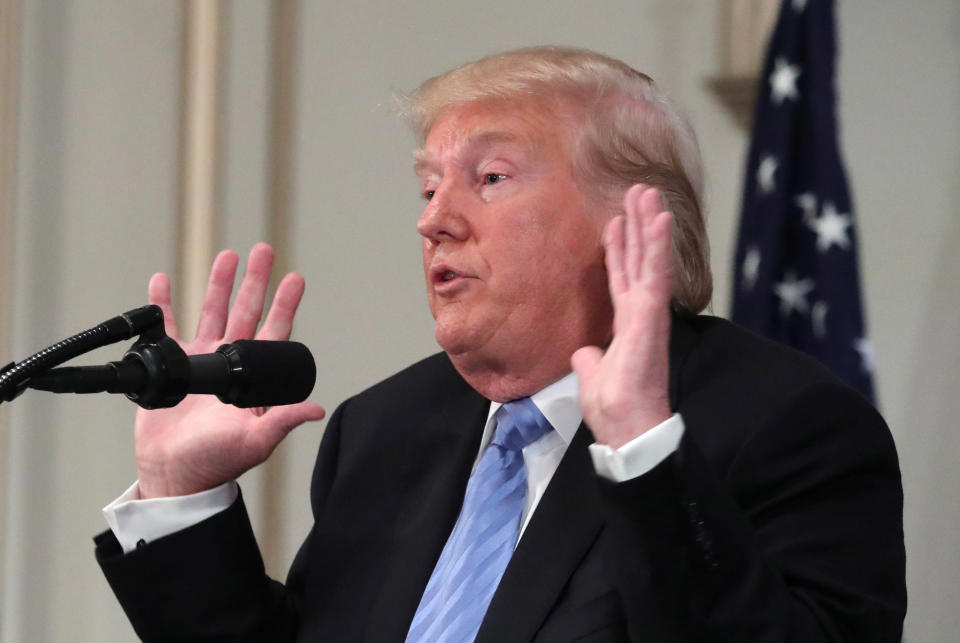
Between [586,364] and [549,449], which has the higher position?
[586,364]

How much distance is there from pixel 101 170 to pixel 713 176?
5.98ft

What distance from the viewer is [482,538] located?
180cm

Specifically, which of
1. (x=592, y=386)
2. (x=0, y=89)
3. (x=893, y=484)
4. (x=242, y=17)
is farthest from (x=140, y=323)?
(x=242, y=17)

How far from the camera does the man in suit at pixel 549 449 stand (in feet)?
4.71

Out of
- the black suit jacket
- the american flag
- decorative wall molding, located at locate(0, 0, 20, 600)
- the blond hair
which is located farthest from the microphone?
the american flag

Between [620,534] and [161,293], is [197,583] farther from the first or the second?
[620,534]

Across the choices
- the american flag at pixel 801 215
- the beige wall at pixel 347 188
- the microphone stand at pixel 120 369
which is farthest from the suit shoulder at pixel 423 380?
the american flag at pixel 801 215

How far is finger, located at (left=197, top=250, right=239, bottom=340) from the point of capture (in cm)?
205

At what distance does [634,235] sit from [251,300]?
0.78 m

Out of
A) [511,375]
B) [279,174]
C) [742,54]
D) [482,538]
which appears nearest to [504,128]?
[511,375]

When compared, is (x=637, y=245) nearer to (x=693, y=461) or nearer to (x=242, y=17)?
(x=693, y=461)

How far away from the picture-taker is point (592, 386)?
Result: 58.2 inches

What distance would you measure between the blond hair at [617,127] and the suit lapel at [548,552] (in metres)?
0.35

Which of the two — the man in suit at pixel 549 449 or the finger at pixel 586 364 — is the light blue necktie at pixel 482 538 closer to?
the man in suit at pixel 549 449
